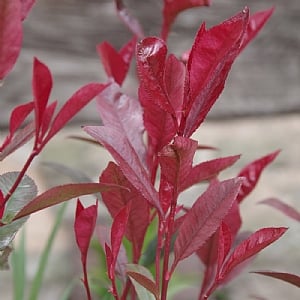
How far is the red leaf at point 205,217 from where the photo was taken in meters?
0.53

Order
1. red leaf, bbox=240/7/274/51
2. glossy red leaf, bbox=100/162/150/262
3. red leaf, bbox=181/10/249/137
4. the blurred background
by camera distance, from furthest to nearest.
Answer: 1. the blurred background
2. red leaf, bbox=240/7/274/51
3. glossy red leaf, bbox=100/162/150/262
4. red leaf, bbox=181/10/249/137

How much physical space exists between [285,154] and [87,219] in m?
1.97

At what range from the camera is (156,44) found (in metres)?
0.48

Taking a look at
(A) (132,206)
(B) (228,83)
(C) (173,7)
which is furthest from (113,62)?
(B) (228,83)

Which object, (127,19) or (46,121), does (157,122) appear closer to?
(46,121)

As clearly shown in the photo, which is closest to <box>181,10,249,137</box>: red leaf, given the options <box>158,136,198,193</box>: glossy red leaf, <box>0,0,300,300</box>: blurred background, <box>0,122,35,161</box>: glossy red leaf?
<box>158,136,198,193</box>: glossy red leaf

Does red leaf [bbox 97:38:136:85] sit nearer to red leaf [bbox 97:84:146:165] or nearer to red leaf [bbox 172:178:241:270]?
red leaf [bbox 97:84:146:165]

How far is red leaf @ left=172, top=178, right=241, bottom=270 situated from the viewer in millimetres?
532

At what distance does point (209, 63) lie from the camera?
0.49 m

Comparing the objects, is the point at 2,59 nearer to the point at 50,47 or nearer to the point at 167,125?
the point at 167,125

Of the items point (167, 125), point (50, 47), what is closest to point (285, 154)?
point (50, 47)

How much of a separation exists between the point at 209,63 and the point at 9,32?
12 centimetres

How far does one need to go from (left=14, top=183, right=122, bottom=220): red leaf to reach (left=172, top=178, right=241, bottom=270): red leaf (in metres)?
0.07

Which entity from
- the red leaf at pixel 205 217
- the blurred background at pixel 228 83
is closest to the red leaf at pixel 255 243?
the red leaf at pixel 205 217
